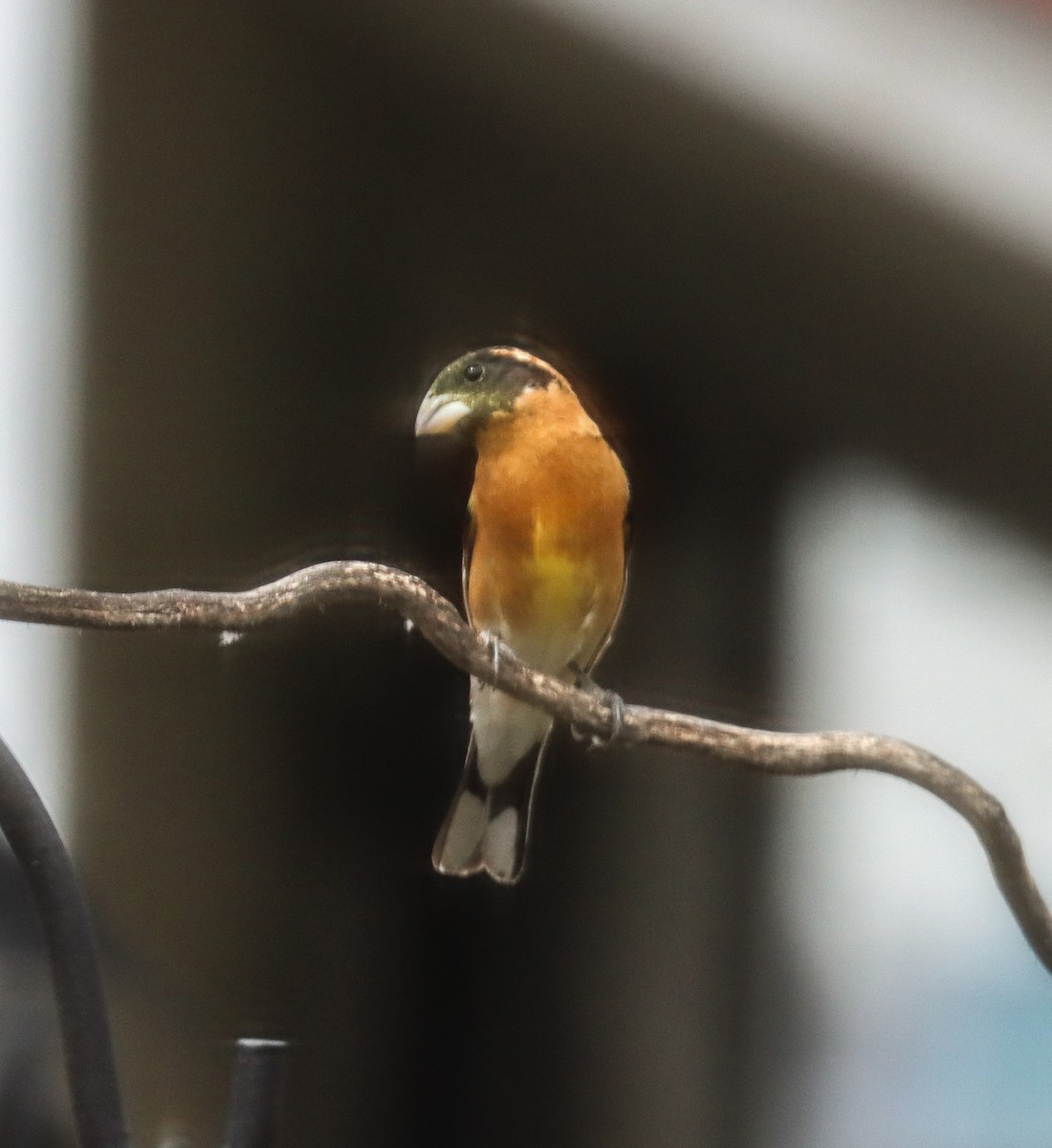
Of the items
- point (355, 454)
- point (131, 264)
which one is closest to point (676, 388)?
point (355, 454)

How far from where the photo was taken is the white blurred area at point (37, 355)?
555mm

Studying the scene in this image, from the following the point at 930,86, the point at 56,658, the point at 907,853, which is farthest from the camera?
the point at 930,86

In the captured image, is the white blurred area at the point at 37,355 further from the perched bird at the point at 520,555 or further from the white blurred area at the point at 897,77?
the white blurred area at the point at 897,77

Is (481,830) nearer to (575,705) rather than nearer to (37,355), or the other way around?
(575,705)

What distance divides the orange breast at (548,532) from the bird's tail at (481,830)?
0.26ft

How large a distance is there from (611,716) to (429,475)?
0.58ft

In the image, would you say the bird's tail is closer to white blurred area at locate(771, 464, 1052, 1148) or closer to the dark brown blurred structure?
the dark brown blurred structure

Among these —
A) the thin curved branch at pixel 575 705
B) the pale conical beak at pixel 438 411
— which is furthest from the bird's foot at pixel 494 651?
the pale conical beak at pixel 438 411

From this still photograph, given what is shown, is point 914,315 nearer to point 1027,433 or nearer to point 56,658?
point 1027,433

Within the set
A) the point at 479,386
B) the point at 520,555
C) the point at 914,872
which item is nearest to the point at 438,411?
the point at 479,386

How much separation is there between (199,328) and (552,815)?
13.2 inches

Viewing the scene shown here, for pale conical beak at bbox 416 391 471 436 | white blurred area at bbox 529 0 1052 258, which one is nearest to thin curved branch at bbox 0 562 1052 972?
pale conical beak at bbox 416 391 471 436

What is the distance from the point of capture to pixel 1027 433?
803 mm

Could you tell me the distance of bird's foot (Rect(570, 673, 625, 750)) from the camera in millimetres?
600
